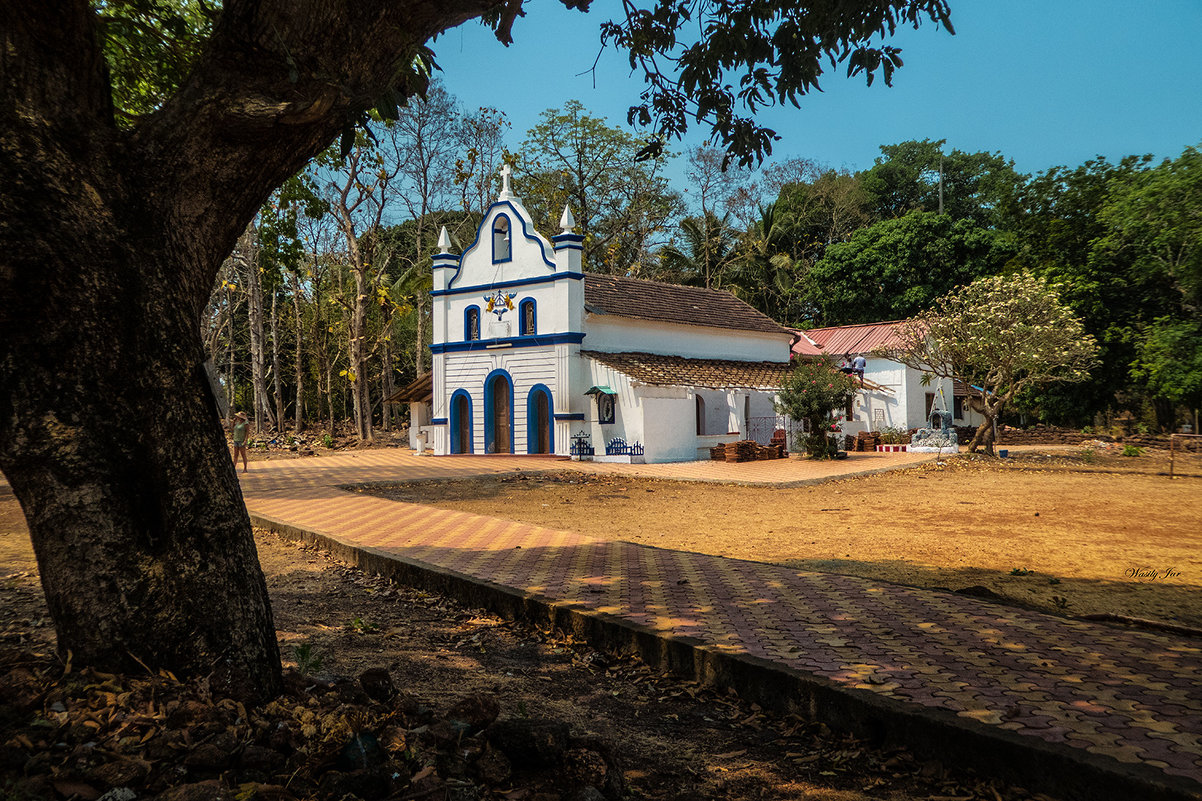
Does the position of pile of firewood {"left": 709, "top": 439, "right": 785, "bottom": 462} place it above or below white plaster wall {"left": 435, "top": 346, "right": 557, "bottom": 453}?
below

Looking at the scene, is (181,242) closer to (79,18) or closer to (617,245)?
(79,18)

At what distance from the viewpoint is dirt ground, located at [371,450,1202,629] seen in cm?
697

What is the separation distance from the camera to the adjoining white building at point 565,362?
79.6 ft

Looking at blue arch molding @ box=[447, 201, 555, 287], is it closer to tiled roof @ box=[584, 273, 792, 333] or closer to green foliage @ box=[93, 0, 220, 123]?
tiled roof @ box=[584, 273, 792, 333]

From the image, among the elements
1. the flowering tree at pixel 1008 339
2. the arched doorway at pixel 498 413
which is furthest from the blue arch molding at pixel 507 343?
the flowering tree at pixel 1008 339

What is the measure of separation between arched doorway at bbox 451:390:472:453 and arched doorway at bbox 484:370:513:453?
38.6 inches

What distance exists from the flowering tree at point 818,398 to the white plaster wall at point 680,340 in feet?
18.1

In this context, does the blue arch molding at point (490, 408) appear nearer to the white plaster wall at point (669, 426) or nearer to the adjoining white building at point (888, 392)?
the white plaster wall at point (669, 426)

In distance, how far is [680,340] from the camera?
28.7m

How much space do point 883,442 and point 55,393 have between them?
94.1ft

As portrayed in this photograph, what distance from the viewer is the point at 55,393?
9.64ft

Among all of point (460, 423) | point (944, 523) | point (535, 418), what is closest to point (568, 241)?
point (535, 418)

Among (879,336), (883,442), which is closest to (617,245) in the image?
(879,336)

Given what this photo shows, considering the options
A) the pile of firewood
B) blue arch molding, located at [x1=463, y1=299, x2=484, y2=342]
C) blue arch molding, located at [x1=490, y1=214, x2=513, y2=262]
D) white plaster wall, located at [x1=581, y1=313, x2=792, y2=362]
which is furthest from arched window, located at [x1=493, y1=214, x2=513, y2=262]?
the pile of firewood
